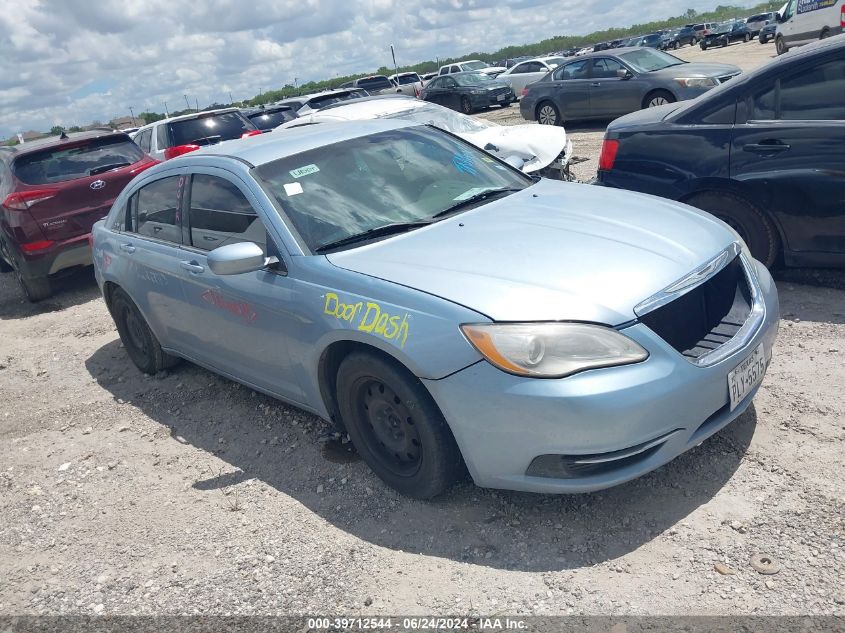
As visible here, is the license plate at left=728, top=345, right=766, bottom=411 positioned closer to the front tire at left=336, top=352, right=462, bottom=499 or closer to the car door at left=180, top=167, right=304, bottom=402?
the front tire at left=336, top=352, right=462, bottom=499

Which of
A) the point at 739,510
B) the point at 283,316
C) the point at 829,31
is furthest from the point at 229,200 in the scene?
the point at 829,31

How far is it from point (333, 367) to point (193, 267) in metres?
1.31

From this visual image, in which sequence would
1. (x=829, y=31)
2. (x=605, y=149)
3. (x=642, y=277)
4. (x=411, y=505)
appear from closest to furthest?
(x=642, y=277) < (x=411, y=505) < (x=605, y=149) < (x=829, y=31)

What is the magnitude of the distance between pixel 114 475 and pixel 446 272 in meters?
2.47

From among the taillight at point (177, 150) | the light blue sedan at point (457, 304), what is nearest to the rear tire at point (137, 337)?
the light blue sedan at point (457, 304)

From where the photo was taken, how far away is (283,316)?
3.68 m

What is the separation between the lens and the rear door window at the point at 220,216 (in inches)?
155

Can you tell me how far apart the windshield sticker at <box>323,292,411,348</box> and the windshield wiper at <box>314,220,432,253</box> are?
1.01 ft

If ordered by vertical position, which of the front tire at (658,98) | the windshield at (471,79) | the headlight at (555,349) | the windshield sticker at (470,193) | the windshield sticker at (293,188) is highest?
the windshield sticker at (293,188)

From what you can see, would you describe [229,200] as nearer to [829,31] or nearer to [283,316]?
[283,316]

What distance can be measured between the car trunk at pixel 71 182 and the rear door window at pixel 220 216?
4559mm

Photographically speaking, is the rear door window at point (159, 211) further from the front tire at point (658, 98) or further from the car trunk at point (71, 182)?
the front tire at point (658, 98)

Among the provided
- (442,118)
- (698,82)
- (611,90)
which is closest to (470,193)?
(442,118)

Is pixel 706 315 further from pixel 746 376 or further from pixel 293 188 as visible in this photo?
pixel 293 188
